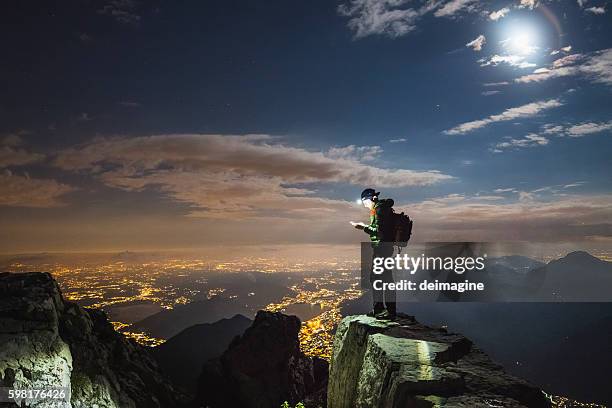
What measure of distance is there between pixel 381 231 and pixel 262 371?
33.3 m

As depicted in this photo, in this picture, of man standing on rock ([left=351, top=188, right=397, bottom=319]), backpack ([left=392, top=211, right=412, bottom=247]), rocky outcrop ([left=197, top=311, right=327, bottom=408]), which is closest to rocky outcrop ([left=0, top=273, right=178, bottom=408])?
rocky outcrop ([left=197, top=311, right=327, bottom=408])

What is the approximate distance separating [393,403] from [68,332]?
731 inches

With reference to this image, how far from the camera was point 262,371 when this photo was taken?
37406 millimetres

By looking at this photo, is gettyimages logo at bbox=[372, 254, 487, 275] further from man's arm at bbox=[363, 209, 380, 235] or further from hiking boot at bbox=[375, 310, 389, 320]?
hiking boot at bbox=[375, 310, 389, 320]

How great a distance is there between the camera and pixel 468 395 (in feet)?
19.8

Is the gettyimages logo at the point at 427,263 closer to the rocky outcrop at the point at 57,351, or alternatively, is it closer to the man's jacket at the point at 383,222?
the man's jacket at the point at 383,222

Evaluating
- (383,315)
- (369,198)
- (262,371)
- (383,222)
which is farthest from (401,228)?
(262,371)

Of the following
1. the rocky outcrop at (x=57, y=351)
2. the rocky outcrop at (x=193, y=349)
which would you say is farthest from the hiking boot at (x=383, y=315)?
the rocky outcrop at (x=193, y=349)

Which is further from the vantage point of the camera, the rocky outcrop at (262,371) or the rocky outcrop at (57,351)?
the rocky outcrop at (262,371)

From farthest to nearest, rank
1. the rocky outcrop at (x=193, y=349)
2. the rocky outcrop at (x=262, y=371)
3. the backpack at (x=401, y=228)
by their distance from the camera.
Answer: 1. the rocky outcrop at (x=193, y=349)
2. the rocky outcrop at (x=262, y=371)
3. the backpack at (x=401, y=228)

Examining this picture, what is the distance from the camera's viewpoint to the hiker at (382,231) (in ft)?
34.0

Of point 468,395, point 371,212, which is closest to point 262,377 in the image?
point 371,212

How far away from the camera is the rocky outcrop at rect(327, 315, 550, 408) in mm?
6000
